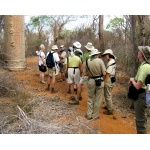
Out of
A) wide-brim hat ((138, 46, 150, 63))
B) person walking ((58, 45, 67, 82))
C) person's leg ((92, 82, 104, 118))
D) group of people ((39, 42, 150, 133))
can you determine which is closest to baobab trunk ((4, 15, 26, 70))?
group of people ((39, 42, 150, 133))

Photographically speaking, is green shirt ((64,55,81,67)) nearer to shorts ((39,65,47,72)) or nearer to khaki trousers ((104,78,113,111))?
khaki trousers ((104,78,113,111))

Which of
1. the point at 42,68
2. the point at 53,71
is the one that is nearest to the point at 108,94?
the point at 53,71

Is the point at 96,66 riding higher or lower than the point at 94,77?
higher

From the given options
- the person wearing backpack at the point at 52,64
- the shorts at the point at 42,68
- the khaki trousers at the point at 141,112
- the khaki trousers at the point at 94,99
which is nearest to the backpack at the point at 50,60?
the person wearing backpack at the point at 52,64

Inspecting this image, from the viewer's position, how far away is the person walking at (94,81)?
534 centimetres

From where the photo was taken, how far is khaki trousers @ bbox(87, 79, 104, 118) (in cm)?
547

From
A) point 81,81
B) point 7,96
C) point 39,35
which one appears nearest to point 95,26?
point 39,35

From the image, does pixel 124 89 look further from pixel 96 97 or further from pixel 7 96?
pixel 7 96

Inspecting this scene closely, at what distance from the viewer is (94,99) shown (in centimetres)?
558

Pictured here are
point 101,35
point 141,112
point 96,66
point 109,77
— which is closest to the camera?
point 141,112

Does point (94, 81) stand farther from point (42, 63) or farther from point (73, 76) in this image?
point (42, 63)

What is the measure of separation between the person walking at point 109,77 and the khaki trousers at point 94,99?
0.84ft

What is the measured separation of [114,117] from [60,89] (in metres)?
1.31

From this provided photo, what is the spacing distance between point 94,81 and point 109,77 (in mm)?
425
